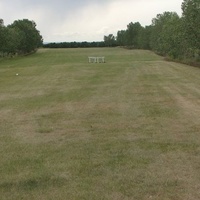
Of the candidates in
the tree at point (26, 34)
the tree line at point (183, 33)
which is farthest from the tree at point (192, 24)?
the tree at point (26, 34)

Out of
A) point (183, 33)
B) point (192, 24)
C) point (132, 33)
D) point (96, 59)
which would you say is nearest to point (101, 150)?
point (192, 24)

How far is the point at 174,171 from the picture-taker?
228 inches

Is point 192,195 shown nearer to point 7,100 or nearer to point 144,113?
point 144,113

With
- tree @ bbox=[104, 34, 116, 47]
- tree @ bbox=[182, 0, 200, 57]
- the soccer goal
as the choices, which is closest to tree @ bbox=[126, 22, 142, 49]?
tree @ bbox=[104, 34, 116, 47]

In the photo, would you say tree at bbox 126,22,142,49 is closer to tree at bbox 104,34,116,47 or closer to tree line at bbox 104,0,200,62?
tree at bbox 104,34,116,47

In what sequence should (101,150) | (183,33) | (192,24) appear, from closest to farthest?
(101,150) → (192,24) → (183,33)

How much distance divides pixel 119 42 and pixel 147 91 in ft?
488

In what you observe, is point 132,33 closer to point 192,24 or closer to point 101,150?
point 192,24

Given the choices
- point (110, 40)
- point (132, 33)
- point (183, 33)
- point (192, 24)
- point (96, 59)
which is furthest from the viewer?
point (110, 40)

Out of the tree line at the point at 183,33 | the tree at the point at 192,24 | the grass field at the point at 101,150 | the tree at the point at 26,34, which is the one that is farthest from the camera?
the tree at the point at 26,34

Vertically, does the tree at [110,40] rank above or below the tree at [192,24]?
below

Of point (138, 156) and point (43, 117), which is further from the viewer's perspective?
point (43, 117)

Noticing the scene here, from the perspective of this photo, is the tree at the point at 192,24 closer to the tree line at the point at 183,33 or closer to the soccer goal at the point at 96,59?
the tree line at the point at 183,33

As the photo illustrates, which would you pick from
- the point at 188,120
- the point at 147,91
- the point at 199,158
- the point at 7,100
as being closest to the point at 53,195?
the point at 199,158
